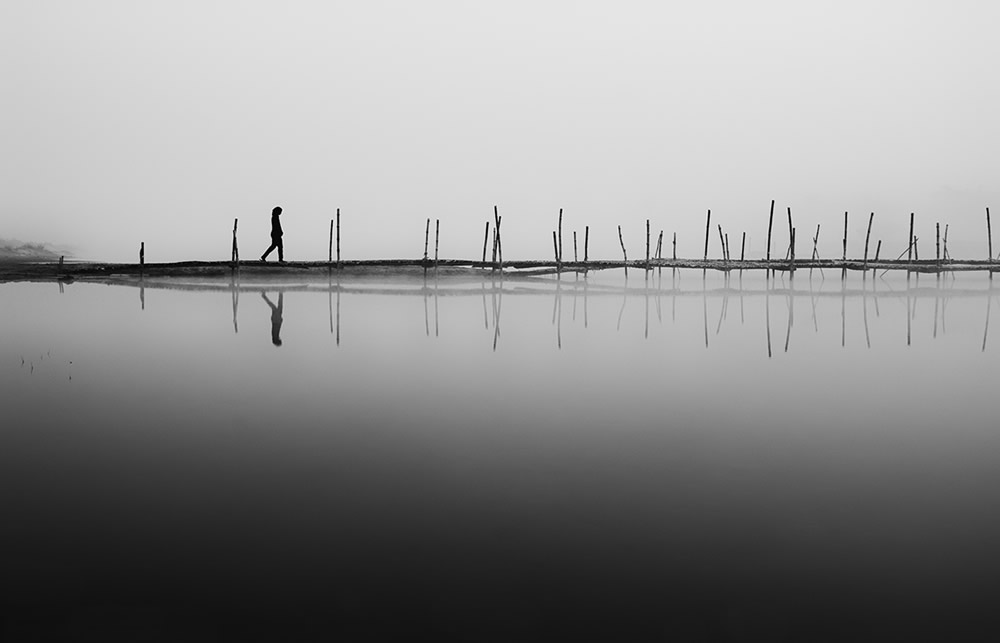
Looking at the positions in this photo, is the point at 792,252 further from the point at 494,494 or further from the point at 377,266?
the point at 494,494

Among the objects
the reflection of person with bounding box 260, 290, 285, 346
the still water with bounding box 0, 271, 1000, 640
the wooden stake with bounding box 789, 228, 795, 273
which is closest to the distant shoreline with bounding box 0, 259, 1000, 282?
the wooden stake with bounding box 789, 228, 795, 273

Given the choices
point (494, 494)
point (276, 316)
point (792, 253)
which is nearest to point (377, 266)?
point (276, 316)

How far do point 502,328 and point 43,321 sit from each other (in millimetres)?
7195

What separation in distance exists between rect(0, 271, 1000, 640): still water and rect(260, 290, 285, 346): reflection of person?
4.53ft

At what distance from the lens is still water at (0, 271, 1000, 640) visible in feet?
8.35

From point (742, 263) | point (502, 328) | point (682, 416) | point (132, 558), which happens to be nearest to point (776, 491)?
point (682, 416)

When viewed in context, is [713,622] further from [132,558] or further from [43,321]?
[43,321]

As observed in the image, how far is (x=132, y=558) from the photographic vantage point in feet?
9.36

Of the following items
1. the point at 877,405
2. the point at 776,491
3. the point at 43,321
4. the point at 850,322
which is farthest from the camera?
the point at 850,322

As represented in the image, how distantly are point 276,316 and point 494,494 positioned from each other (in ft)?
33.4

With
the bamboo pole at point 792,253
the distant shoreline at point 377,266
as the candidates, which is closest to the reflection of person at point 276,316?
the distant shoreline at point 377,266

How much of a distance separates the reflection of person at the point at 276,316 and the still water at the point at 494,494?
1381 mm

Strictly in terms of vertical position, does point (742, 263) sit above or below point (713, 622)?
above

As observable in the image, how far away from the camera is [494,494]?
3703 millimetres
